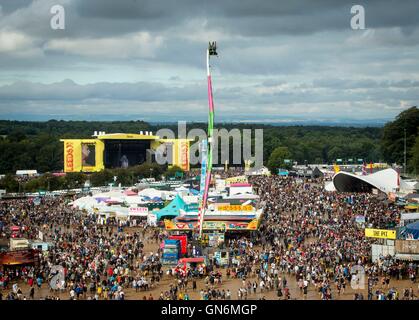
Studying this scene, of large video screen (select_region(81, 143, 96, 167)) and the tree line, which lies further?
large video screen (select_region(81, 143, 96, 167))

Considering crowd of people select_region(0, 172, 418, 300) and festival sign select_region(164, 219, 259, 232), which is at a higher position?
festival sign select_region(164, 219, 259, 232)

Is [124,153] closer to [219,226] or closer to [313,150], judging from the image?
[313,150]

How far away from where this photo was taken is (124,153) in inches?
3314

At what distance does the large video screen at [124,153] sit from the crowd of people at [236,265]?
1774 inches

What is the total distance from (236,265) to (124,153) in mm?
59048

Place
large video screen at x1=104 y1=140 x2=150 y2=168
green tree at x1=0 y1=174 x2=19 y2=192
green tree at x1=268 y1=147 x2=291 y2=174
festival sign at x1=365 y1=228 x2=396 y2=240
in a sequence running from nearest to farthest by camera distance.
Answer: festival sign at x1=365 y1=228 x2=396 y2=240
green tree at x1=0 y1=174 x2=19 y2=192
green tree at x1=268 y1=147 x2=291 y2=174
large video screen at x1=104 y1=140 x2=150 y2=168

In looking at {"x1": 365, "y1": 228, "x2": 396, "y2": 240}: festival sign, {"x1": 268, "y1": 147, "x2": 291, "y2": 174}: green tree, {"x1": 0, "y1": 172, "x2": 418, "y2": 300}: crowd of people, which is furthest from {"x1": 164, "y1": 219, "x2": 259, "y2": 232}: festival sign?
{"x1": 268, "y1": 147, "x2": 291, "y2": 174}: green tree

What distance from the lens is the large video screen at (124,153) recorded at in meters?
83.1

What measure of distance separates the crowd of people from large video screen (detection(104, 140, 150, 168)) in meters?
45.1

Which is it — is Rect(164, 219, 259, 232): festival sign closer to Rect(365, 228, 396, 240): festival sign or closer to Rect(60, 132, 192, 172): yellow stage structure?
Rect(365, 228, 396, 240): festival sign

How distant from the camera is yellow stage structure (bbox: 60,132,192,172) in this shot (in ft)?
266

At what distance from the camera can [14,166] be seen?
296 feet
